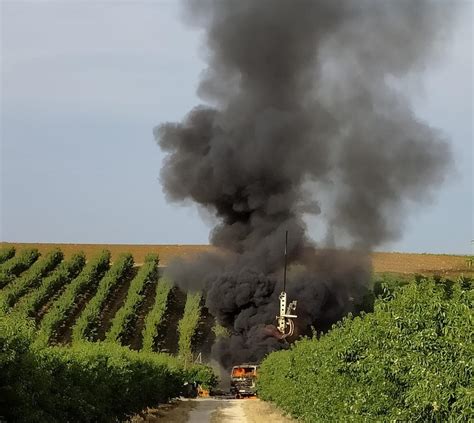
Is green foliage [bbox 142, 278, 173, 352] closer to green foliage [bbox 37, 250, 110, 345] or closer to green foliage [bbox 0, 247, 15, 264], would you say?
green foliage [bbox 37, 250, 110, 345]

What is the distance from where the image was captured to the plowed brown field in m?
79.6

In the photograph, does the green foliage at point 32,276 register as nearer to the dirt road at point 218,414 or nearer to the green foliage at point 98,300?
the green foliage at point 98,300

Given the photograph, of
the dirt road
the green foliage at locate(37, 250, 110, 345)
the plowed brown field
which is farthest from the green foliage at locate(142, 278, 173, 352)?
the dirt road

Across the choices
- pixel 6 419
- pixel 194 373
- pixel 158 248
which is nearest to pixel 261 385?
pixel 194 373

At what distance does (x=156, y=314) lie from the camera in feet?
214

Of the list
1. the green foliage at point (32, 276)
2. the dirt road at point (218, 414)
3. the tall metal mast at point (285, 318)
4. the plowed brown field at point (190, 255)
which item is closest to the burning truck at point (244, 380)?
the tall metal mast at point (285, 318)

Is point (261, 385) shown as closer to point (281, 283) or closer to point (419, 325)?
point (281, 283)

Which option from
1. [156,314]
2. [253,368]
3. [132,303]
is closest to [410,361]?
[253,368]

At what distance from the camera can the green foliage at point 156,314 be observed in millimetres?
60594

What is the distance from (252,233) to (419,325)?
44.6m

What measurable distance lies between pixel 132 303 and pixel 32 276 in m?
10.5

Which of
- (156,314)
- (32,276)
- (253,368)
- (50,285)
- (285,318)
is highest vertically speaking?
(32,276)

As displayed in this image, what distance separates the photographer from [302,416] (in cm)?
2408

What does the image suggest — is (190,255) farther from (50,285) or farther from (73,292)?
(50,285)
